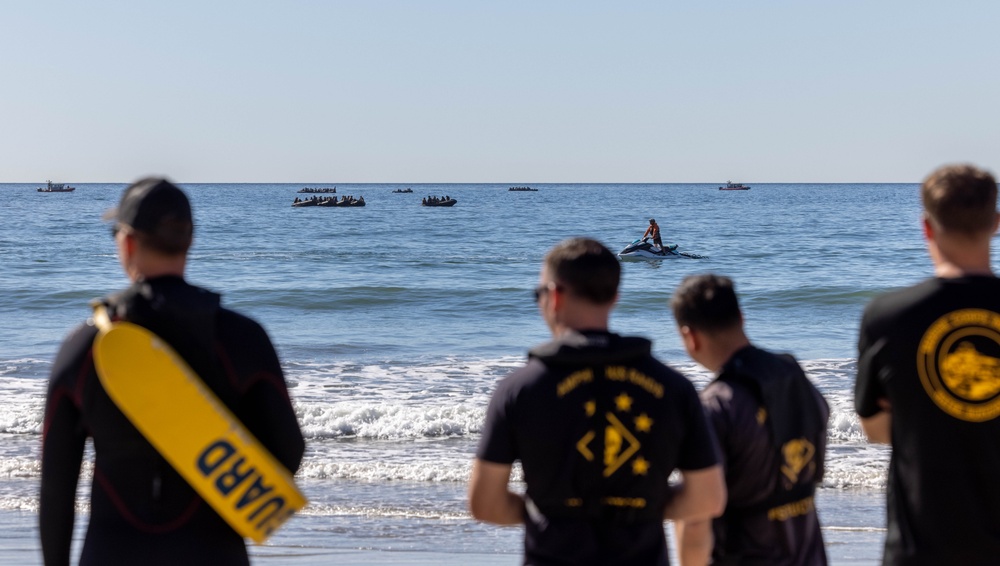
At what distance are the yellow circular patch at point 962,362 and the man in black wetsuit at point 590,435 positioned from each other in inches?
22.7

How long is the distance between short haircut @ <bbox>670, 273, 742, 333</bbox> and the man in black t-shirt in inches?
17.3

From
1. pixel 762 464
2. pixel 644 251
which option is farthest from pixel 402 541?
pixel 644 251

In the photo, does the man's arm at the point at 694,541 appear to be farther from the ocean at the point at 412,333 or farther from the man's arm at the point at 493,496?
the ocean at the point at 412,333

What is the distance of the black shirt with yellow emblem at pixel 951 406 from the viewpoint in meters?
2.47

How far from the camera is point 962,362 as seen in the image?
248 centimetres

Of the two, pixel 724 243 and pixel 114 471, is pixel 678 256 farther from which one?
pixel 114 471

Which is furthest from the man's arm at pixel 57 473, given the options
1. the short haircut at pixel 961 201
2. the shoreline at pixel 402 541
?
the shoreline at pixel 402 541

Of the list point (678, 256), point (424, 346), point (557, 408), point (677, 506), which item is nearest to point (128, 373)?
point (557, 408)

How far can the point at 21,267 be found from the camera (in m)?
31.2

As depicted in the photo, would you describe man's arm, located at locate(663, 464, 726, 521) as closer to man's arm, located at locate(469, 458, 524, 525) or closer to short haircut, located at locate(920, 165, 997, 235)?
man's arm, located at locate(469, 458, 524, 525)

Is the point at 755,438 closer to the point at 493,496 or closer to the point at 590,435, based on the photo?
the point at 590,435

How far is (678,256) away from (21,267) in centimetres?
1994

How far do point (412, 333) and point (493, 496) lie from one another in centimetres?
1584

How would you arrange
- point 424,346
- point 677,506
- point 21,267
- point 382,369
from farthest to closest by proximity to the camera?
point 21,267, point 424,346, point 382,369, point 677,506
